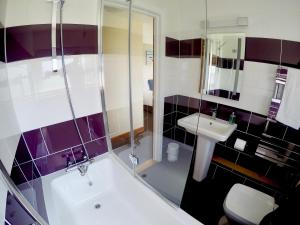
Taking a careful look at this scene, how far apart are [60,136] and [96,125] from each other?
0.35m

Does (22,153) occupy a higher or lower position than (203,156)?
higher

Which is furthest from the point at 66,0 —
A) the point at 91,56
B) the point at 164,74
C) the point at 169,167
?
the point at 169,167

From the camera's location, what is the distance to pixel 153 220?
1.44 meters

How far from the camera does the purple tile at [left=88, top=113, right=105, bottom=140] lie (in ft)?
5.79

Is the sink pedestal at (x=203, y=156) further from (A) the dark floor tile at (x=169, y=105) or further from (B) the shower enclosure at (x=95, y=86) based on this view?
(A) the dark floor tile at (x=169, y=105)

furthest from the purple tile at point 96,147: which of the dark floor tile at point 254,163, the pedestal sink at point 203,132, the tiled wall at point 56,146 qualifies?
the dark floor tile at point 254,163

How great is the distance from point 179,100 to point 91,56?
45.9 inches

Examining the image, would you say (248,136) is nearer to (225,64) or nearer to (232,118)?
(232,118)

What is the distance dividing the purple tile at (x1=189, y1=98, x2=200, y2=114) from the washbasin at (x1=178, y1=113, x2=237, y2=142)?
0.17 feet

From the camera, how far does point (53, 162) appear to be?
5.24ft

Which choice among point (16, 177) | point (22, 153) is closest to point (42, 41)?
point (22, 153)

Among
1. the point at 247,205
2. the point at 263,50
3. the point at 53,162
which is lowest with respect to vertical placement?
the point at 247,205

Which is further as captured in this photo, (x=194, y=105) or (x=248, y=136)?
(x=194, y=105)

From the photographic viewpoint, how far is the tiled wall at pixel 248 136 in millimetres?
1726
